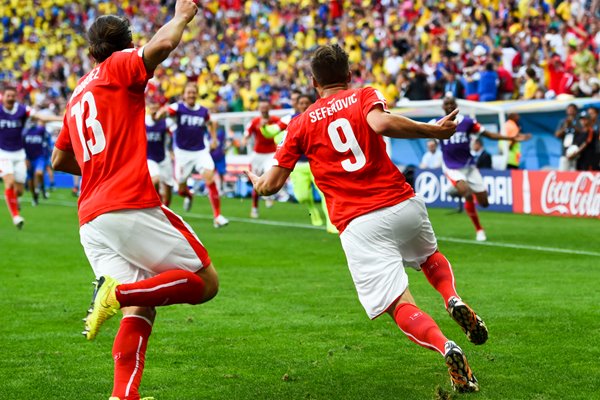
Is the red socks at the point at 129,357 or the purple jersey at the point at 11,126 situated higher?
the red socks at the point at 129,357

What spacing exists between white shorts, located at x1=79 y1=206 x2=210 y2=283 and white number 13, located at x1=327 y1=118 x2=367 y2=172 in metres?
1.11

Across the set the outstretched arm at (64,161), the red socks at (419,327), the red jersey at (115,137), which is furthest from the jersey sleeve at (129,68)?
the red socks at (419,327)

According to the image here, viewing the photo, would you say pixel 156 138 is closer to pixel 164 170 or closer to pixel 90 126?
pixel 164 170

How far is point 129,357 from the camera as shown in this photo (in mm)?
5863

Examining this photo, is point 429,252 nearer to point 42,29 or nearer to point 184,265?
point 184,265

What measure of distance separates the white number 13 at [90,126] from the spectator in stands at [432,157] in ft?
67.4

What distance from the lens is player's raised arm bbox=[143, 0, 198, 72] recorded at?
5469 mm

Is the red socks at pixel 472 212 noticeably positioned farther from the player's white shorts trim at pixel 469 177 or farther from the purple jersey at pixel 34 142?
the purple jersey at pixel 34 142

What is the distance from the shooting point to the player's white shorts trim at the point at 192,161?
19.3 metres

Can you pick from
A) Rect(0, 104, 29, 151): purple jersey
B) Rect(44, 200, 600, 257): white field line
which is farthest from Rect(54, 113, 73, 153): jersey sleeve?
Rect(0, 104, 29, 151): purple jersey

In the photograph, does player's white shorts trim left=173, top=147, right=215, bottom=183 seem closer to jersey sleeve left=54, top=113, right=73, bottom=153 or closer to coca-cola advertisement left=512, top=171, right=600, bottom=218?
coca-cola advertisement left=512, top=171, right=600, bottom=218

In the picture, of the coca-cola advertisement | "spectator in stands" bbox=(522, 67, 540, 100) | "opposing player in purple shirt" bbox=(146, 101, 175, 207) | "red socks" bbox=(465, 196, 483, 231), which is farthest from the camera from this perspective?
"spectator in stands" bbox=(522, 67, 540, 100)

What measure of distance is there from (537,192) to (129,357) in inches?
679

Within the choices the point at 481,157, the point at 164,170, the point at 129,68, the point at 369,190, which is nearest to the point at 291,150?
the point at 369,190
